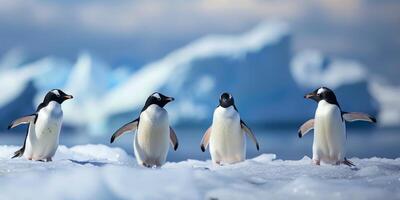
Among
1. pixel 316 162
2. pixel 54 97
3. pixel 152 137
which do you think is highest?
pixel 54 97

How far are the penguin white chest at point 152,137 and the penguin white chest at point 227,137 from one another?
0.35 m

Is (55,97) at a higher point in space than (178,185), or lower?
higher

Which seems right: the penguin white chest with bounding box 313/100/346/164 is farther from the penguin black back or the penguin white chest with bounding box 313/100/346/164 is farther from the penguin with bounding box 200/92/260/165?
the penguin black back

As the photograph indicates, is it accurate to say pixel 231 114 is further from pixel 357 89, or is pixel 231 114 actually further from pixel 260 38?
pixel 260 38

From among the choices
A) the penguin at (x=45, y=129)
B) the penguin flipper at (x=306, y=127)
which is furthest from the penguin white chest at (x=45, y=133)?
the penguin flipper at (x=306, y=127)

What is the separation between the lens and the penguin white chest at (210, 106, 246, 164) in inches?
166

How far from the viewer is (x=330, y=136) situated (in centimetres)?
402

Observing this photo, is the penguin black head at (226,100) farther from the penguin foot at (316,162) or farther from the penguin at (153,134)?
the penguin foot at (316,162)

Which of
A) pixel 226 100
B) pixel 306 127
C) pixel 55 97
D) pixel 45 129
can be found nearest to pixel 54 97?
pixel 55 97

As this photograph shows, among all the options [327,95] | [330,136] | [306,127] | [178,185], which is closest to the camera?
[178,185]

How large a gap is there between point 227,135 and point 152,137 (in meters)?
0.51

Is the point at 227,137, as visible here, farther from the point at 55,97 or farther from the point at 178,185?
the point at 178,185

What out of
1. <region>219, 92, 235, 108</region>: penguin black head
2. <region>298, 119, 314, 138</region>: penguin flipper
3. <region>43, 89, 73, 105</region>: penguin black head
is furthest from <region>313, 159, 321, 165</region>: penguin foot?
<region>43, 89, 73, 105</region>: penguin black head

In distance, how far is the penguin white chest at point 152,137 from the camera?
403cm
